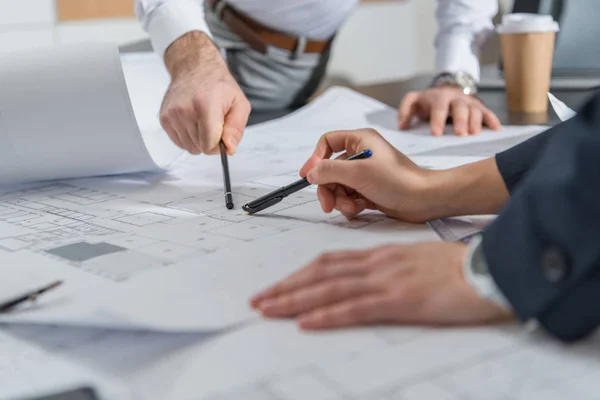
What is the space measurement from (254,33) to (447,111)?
1.67 ft

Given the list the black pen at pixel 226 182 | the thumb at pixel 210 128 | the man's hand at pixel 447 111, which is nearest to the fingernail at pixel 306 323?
the black pen at pixel 226 182

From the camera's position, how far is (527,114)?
1.32 meters

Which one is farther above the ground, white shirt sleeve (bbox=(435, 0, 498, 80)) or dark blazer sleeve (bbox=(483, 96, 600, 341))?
dark blazer sleeve (bbox=(483, 96, 600, 341))

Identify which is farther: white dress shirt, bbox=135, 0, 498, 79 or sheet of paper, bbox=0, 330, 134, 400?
white dress shirt, bbox=135, 0, 498, 79

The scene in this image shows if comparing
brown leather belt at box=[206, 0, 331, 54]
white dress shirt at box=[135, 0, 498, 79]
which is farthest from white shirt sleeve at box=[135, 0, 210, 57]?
brown leather belt at box=[206, 0, 331, 54]

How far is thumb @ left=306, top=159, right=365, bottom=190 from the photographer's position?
762mm

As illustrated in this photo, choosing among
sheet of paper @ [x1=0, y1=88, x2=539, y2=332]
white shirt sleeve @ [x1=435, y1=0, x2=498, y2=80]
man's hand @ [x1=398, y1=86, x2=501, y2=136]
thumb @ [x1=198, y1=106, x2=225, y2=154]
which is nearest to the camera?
sheet of paper @ [x1=0, y1=88, x2=539, y2=332]

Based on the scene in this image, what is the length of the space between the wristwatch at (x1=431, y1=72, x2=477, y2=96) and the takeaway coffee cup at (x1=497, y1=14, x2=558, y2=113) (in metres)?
0.07

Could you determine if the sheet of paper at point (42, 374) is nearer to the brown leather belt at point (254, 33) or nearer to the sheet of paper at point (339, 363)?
the sheet of paper at point (339, 363)

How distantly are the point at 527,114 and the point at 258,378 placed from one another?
3.29 feet

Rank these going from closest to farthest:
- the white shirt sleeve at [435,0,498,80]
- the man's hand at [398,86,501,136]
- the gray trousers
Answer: the man's hand at [398,86,501,136] < the white shirt sleeve at [435,0,498,80] < the gray trousers

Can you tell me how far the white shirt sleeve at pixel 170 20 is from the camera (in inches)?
49.7

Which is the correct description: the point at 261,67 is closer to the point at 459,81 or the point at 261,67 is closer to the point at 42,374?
the point at 459,81

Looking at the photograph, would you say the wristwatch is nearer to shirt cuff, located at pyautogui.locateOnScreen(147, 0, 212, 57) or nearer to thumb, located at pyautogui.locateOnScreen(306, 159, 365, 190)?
shirt cuff, located at pyautogui.locateOnScreen(147, 0, 212, 57)
